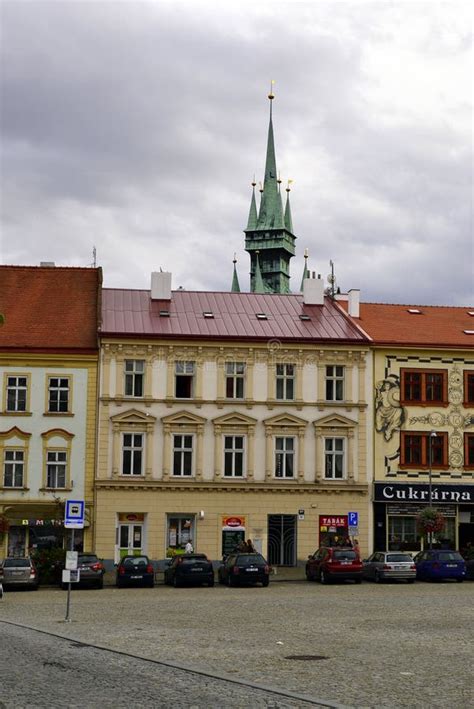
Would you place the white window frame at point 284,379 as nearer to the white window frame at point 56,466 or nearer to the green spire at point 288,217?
the white window frame at point 56,466

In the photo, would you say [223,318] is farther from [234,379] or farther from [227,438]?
[227,438]

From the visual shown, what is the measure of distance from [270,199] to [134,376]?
9457 cm

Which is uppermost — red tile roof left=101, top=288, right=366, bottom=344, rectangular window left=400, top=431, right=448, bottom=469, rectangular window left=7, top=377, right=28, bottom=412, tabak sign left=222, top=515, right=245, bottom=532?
red tile roof left=101, top=288, right=366, bottom=344

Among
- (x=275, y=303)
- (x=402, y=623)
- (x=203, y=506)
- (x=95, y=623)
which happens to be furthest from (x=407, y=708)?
(x=275, y=303)

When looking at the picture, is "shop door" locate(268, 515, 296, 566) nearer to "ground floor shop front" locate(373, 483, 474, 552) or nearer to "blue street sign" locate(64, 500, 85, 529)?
"ground floor shop front" locate(373, 483, 474, 552)

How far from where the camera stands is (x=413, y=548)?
5391 cm

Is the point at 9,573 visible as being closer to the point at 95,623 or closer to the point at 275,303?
the point at 95,623

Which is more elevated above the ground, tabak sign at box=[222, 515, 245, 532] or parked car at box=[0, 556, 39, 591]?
tabak sign at box=[222, 515, 245, 532]

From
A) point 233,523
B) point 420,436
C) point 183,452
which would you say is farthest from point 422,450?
point 183,452

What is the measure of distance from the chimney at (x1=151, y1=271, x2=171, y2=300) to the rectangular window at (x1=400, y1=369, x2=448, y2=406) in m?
12.7

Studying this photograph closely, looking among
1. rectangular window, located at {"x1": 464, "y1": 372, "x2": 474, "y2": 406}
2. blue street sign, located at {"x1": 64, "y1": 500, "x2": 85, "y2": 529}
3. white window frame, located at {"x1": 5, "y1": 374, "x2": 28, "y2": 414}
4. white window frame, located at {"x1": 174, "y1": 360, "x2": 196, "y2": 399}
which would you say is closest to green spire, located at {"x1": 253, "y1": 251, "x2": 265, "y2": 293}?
rectangular window, located at {"x1": 464, "y1": 372, "x2": 474, "y2": 406}

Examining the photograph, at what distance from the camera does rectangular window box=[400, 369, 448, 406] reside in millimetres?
54938

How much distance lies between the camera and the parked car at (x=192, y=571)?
42.8 m

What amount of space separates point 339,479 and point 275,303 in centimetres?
1059
